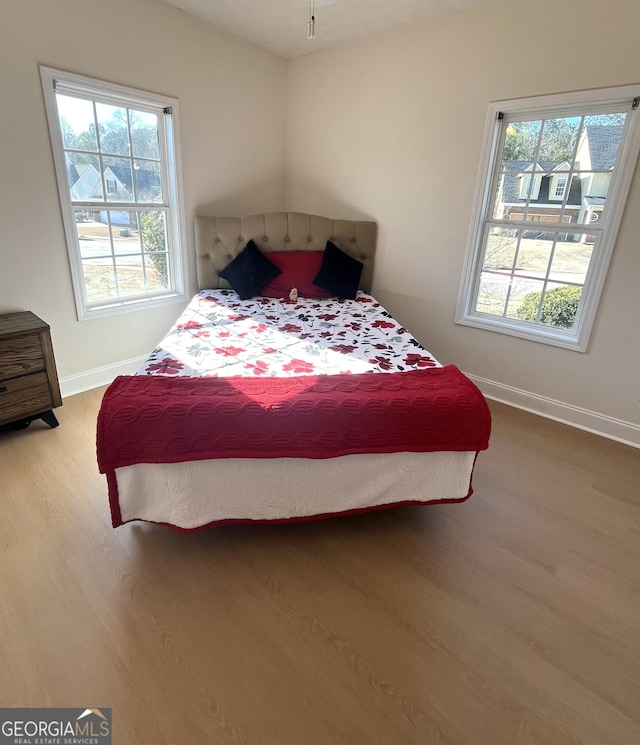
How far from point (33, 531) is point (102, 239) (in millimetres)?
2028

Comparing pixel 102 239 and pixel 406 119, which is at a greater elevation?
pixel 406 119

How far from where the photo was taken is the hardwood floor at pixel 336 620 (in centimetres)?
127

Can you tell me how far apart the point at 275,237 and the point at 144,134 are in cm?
122

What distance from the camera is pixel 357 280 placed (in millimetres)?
3549

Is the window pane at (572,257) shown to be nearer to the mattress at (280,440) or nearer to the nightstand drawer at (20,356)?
the mattress at (280,440)

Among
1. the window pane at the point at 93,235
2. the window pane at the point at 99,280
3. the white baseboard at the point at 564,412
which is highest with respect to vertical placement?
the window pane at the point at 93,235

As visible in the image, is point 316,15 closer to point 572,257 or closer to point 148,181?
point 148,181

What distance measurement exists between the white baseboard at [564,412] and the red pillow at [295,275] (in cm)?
153

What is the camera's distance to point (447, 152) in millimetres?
3115

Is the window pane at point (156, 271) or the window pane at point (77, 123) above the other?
the window pane at point (77, 123)

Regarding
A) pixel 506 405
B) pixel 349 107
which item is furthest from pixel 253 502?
pixel 349 107

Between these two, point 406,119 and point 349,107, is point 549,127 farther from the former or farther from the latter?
point 349,107

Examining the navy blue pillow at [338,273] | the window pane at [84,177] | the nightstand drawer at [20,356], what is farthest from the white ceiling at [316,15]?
the nightstand drawer at [20,356]

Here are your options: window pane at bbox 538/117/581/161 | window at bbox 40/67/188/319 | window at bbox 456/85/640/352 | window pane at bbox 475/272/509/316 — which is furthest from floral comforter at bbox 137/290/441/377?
window pane at bbox 538/117/581/161
